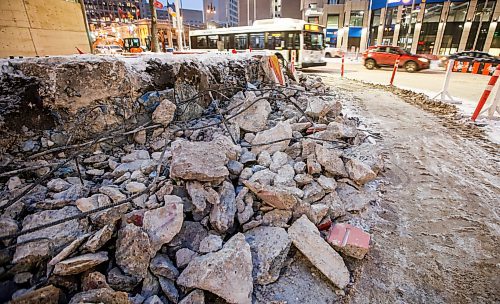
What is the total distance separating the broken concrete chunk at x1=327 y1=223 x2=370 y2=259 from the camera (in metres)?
1.96

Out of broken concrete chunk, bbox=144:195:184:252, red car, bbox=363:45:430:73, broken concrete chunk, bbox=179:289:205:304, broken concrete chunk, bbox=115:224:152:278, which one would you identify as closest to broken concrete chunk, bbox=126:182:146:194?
broken concrete chunk, bbox=144:195:184:252

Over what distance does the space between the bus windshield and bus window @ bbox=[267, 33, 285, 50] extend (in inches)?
52.9

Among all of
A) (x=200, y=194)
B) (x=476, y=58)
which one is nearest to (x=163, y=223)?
(x=200, y=194)

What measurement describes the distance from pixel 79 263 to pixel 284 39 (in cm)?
1456

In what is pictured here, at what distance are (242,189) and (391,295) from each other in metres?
1.41

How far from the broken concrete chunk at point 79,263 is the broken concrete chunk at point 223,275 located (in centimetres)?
53

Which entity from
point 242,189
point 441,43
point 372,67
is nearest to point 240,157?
point 242,189

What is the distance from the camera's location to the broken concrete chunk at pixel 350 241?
6.42 ft

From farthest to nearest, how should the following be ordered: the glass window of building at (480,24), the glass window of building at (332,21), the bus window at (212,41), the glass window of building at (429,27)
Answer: the glass window of building at (332,21) < the glass window of building at (429,27) < the glass window of building at (480,24) < the bus window at (212,41)

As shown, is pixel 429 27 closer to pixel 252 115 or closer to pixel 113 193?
pixel 252 115

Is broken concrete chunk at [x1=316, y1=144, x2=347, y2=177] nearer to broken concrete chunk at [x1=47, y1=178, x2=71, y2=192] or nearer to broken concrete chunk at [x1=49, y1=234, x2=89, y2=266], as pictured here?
broken concrete chunk at [x1=49, y1=234, x2=89, y2=266]

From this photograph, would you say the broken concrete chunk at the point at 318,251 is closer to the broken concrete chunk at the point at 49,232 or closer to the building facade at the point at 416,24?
the broken concrete chunk at the point at 49,232

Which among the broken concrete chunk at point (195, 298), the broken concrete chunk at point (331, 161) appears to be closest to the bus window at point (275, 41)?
the broken concrete chunk at point (331, 161)

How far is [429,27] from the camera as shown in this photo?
26.1 m
